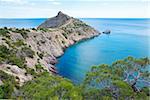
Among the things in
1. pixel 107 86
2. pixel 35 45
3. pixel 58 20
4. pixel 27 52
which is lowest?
pixel 35 45

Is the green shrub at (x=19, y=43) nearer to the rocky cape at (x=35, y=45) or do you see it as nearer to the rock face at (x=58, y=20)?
→ the rocky cape at (x=35, y=45)

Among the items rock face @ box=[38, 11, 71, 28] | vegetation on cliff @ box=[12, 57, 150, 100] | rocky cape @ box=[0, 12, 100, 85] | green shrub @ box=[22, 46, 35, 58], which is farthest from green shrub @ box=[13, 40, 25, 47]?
rock face @ box=[38, 11, 71, 28]

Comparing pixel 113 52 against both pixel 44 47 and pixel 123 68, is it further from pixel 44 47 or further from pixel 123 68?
pixel 123 68

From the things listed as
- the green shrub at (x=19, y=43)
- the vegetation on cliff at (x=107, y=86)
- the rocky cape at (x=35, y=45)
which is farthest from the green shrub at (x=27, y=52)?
the vegetation on cliff at (x=107, y=86)

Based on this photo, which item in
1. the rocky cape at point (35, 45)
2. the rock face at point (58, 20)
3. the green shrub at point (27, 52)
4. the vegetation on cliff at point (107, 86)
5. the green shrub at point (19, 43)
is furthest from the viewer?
the rock face at point (58, 20)

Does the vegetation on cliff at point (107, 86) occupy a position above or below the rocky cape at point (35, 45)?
above

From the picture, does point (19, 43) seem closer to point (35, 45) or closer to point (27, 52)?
point (27, 52)

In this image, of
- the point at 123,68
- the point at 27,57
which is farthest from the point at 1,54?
the point at 123,68

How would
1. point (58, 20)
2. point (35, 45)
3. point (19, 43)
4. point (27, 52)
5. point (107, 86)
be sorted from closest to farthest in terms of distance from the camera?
point (107, 86) → point (27, 52) → point (19, 43) → point (35, 45) → point (58, 20)

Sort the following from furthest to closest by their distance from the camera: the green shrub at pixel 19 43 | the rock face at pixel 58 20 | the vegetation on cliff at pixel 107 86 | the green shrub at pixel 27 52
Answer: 1. the rock face at pixel 58 20
2. the green shrub at pixel 19 43
3. the green shrub at pixel 27 52
4. the vegetation on cliff at pixel 107 86

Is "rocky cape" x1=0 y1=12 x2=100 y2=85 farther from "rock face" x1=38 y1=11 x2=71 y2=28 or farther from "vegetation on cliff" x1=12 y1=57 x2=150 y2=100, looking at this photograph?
"vegetation on cliff" x1=12 y1=57 x2=150 y2=100

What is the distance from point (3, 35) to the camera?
181ft

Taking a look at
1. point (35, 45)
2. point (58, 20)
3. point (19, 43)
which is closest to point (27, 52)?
point (19, 43)

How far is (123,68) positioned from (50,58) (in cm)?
4234
